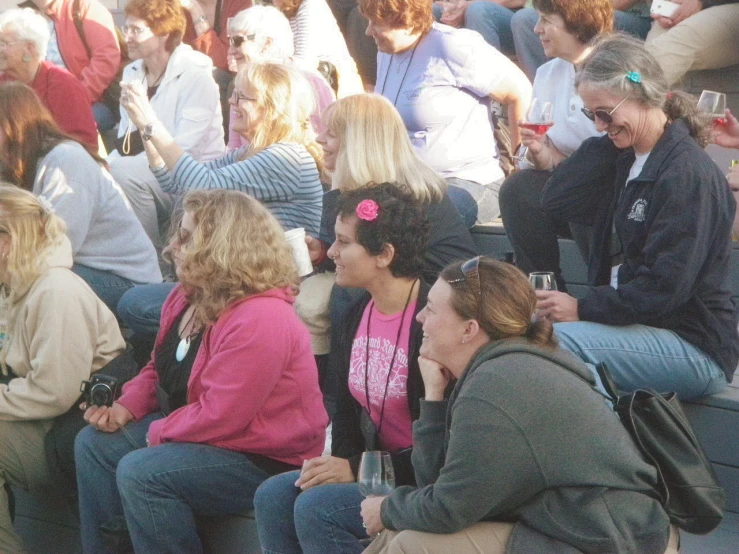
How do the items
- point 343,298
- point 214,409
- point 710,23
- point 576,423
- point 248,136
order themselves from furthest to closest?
point 710,23
point 248,136
point 343,298
point 214,409
point 576,423

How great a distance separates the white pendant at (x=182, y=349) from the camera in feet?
12.4

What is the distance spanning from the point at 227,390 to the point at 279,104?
1722mm

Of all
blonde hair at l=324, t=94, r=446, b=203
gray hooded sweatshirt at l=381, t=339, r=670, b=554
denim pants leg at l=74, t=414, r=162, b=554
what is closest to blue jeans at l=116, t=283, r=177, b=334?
denim pants leg at l=74, t=414, r=162, b=554

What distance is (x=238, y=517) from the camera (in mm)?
3652

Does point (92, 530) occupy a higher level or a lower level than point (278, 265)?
lower

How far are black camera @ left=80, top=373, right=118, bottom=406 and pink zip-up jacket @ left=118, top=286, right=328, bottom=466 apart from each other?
353 mm

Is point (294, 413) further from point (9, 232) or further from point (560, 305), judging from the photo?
point (9, 232)

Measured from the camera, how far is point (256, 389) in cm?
342

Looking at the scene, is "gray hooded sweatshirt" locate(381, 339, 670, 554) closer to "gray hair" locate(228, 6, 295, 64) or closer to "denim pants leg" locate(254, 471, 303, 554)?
"denim pants leg" locate(254, 471, 303, 554)

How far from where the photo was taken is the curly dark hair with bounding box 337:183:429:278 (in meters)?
3.40

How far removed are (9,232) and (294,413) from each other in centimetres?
Answer: 140

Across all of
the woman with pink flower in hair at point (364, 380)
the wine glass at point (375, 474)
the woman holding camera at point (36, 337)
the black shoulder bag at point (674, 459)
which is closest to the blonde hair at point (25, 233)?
the woman holding camera at point (36, 337)

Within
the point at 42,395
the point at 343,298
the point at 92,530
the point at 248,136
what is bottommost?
the point at 92,530

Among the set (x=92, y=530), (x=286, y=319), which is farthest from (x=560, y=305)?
(x=92, y=530)
